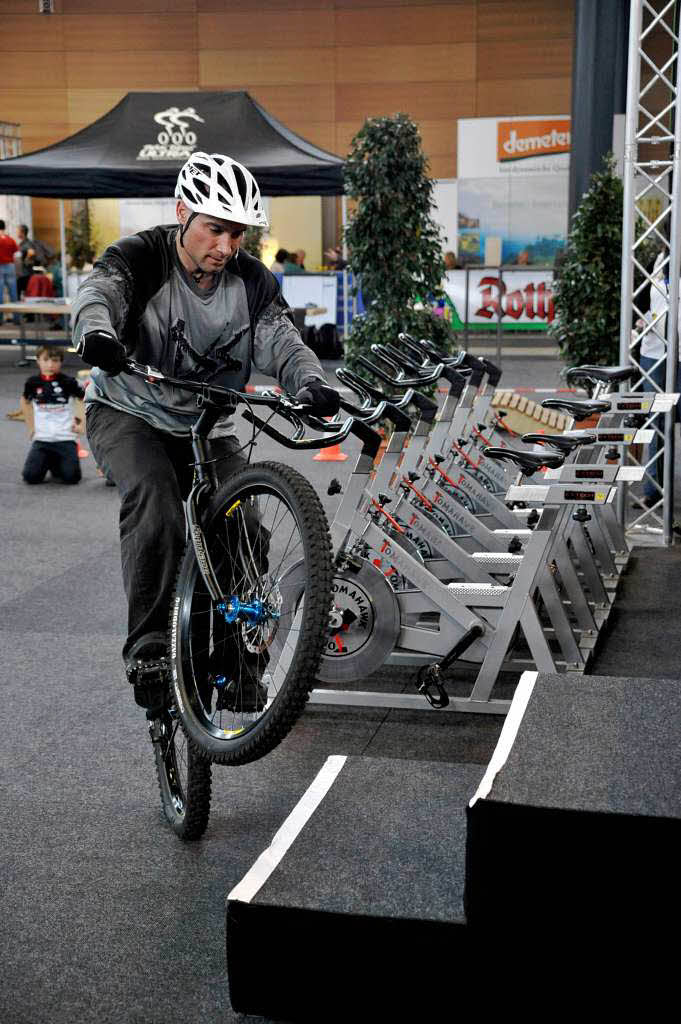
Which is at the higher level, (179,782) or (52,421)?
(52,421)

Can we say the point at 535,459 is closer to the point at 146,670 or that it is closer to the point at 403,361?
the point at 403,361

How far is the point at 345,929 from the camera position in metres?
1.98

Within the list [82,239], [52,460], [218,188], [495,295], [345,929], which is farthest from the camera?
[82,239]

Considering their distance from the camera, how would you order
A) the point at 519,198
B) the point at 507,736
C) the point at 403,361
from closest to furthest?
the point at 507,736, the point at 403,361, the point at 519,198

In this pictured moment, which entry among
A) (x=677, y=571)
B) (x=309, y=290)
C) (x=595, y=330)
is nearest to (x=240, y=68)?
(x=309, y=290)

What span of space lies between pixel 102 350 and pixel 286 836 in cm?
96

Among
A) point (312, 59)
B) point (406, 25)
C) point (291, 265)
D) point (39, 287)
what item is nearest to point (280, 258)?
point (291, 265)

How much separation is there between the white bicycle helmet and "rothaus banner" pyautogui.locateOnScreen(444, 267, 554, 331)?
12856 millimetres

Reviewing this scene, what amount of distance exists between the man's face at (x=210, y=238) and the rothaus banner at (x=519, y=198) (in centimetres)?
1525

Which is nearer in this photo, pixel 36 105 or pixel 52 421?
pixel 52 421

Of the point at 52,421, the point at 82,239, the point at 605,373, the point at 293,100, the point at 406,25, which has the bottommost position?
the point at 52,421

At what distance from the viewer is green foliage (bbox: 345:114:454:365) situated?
307 inches

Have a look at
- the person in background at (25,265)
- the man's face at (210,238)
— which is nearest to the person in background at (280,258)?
the person in background at (25,265)

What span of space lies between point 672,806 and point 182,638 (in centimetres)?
107
